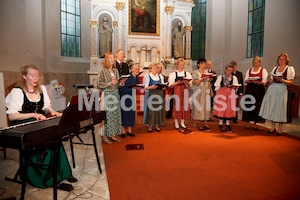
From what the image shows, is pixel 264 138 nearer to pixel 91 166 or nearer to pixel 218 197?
pixel 218 197

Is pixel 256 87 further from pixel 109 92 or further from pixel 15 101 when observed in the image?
pixel 15 101

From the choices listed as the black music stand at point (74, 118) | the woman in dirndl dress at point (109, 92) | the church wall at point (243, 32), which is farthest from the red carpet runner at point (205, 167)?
the church wall at point (243, 32)

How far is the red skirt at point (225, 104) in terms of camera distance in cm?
523

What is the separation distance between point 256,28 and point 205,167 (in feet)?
26.5

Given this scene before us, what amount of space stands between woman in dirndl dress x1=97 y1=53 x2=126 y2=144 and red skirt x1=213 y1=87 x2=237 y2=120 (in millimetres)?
2497

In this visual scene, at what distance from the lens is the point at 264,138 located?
4.83 meters

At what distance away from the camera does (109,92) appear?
417cm

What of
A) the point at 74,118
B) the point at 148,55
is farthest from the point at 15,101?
the point at 148,55

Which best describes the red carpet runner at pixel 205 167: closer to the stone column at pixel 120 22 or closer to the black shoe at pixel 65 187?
→ the black shoe at pixel 65 187

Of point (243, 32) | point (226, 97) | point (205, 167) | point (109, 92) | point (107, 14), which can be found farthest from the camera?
point (107, 14)

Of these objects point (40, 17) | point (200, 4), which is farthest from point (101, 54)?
point (200, 4)

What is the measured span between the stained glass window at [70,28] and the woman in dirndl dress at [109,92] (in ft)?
20.2

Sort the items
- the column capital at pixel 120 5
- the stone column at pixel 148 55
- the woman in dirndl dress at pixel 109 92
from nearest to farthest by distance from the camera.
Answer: the woman in dirndl dress at pixel 109 92 < the column capital at pixel 120 5 < the stone column at pixel 148 55

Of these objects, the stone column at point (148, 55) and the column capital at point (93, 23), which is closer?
the column capital at point (93, 23)
